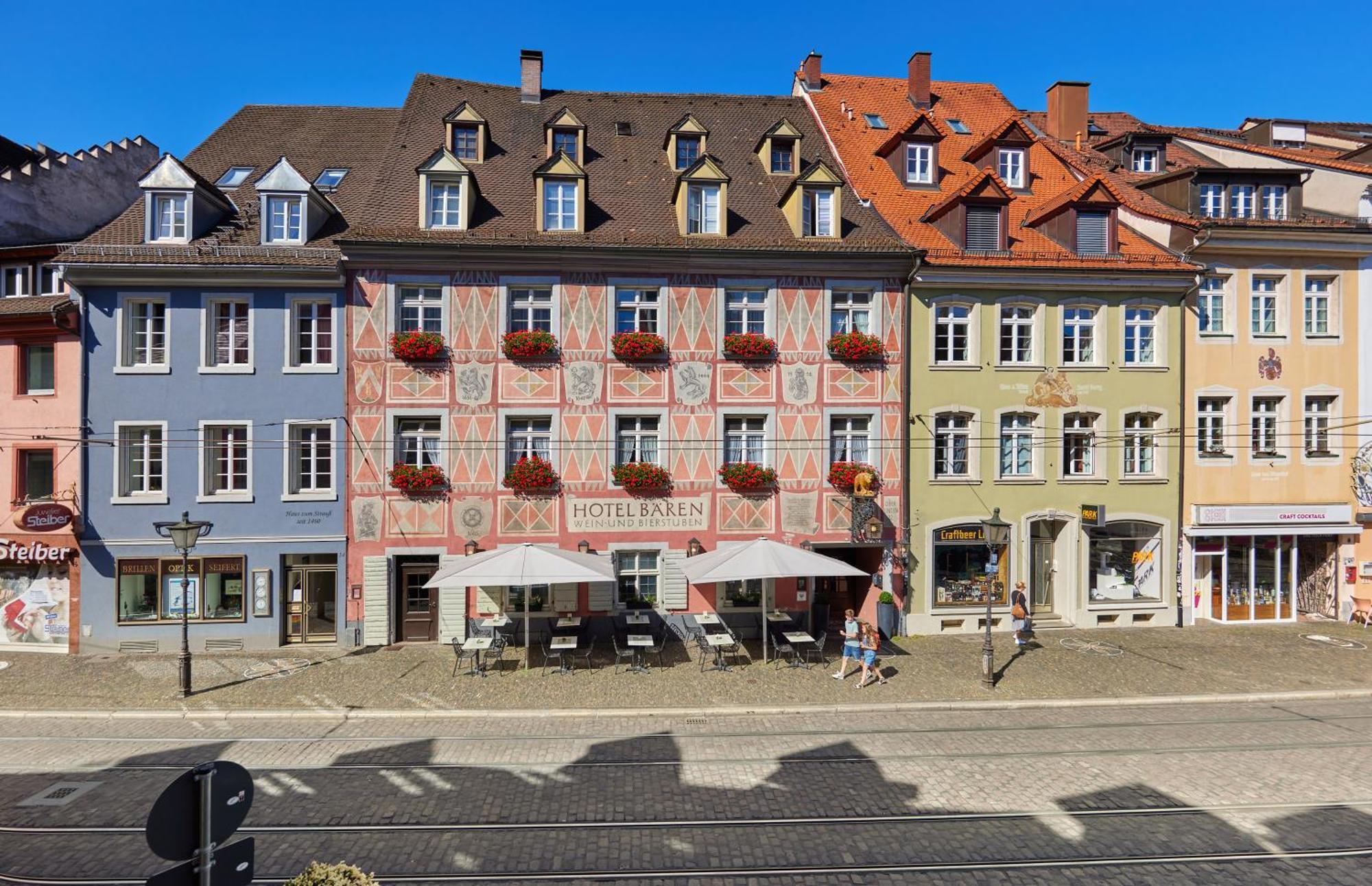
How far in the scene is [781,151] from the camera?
21578 millimetres

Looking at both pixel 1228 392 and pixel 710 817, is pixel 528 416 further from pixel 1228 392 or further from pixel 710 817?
pixel 1228 392

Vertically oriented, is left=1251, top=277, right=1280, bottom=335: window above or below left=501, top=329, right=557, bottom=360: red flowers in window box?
above

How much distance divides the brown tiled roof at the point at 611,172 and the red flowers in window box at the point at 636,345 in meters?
2.24

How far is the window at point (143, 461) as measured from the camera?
17141mm

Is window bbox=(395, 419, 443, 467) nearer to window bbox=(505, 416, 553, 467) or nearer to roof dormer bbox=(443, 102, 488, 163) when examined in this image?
window bbox=(505, 416, 553, 467)

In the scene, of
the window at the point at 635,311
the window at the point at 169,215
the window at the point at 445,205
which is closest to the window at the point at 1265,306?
the window at the point at 635,311

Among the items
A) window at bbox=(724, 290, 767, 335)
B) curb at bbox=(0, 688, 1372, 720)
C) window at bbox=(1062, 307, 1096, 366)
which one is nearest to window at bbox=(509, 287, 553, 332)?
window at bbox=(724, 290, 767, 335)

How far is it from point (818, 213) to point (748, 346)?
4.35 m

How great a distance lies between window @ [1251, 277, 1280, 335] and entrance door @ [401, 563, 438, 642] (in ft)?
75.9

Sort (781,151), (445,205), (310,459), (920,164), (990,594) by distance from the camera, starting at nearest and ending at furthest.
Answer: (990,594) → (310,459) → (445,205) → (781,151) → (920,164)

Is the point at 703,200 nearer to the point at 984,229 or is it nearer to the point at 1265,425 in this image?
the point at 984,229

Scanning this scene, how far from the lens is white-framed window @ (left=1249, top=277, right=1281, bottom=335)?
763 inches

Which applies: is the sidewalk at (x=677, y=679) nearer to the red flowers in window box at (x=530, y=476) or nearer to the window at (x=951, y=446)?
the red flowers in window box at (x=530, y=476)

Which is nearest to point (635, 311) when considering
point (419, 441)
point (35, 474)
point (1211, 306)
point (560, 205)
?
point (560, 205)
